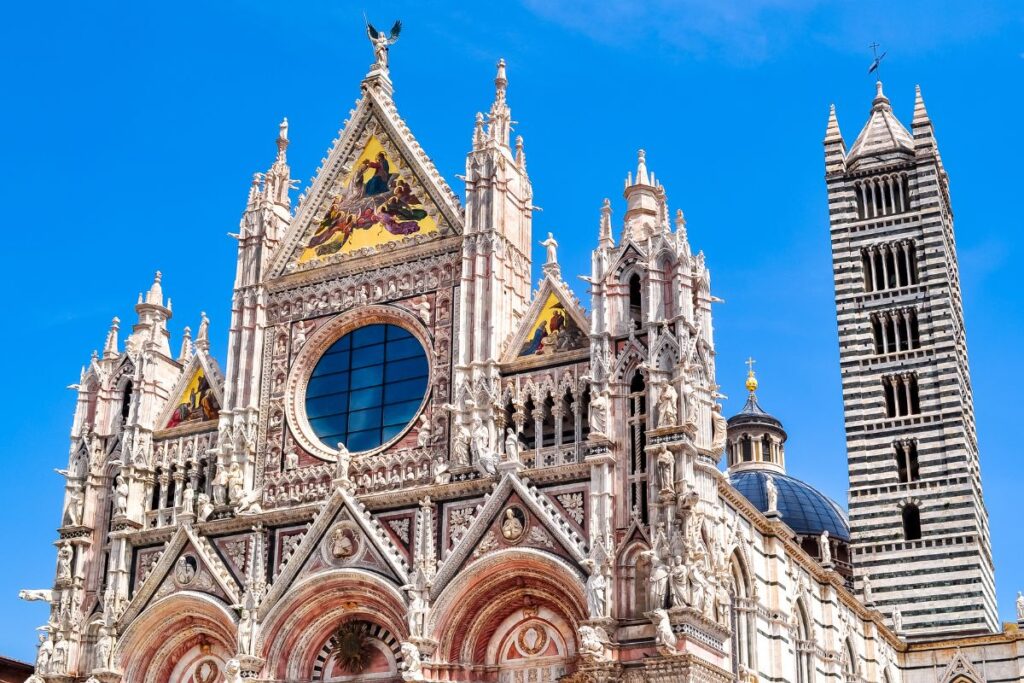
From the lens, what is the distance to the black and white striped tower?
45.5 metres

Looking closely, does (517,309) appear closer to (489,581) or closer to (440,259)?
(440,259)

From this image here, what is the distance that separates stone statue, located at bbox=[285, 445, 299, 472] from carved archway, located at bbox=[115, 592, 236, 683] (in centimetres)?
330

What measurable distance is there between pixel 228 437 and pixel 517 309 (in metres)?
7.11

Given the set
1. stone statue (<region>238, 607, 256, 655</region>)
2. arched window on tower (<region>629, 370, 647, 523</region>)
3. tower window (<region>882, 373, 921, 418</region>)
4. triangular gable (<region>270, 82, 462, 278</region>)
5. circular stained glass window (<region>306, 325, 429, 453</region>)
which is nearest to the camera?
arched window on tower (<region>629, 370, 647, 523</region>)

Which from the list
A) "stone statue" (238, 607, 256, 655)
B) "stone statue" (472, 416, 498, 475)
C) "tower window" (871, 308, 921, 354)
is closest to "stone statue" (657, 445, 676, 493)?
"stone statue" (472, 416, 498, 475)

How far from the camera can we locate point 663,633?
25.2 m

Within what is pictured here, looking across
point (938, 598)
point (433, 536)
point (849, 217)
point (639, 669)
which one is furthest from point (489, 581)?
point (849, 217)

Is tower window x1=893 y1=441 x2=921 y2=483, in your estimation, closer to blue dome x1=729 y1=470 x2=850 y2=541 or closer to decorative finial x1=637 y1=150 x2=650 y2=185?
blue dome x1=729 y1=470 x2=850 y2=541

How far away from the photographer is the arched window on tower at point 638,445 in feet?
89.1

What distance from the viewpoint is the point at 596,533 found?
88.3 feet

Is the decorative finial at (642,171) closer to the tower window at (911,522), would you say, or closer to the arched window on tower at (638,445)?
the arched window on tower at (638,445)

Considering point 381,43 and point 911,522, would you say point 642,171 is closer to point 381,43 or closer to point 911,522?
point 381,43

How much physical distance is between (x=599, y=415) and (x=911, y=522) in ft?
74.1

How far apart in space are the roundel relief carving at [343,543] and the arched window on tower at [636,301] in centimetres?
712
